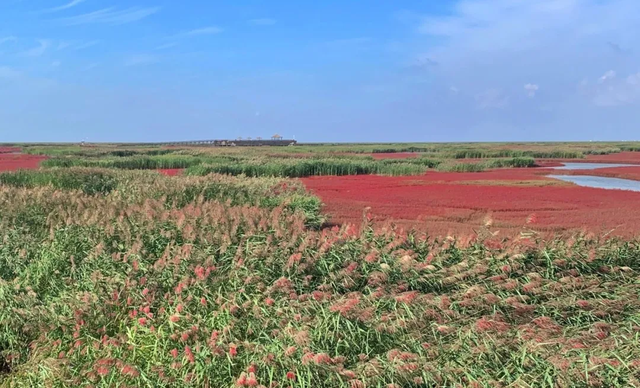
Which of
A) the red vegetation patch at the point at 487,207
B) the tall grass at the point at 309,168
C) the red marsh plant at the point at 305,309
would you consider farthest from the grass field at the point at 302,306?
the tall grass at the point at 309,168

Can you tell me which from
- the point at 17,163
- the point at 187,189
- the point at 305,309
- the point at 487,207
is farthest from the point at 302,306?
the point at 17,163

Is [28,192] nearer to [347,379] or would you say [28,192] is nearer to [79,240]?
[79,240]

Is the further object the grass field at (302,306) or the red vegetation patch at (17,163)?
the red vegetation patch at (17,163)

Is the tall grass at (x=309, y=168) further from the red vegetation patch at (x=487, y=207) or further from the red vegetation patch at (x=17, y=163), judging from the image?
the red vegetation patch at (x=17, y=163)

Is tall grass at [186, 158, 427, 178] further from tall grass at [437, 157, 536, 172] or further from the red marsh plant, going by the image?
the red marsh plant

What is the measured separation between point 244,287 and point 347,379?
1655 mm

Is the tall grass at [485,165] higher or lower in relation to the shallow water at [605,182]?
higher

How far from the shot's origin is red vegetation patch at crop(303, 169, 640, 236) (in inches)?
471

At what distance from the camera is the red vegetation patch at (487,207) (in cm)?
1196

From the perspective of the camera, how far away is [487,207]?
52.1ft

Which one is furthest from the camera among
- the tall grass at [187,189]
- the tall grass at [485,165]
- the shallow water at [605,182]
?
the tall grass at [485,165]

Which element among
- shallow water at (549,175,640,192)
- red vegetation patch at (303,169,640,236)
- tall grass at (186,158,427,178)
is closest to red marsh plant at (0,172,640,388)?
red vegetation patch at (303,169,640,236)

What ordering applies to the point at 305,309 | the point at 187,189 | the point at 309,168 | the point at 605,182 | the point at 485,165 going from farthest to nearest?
the point at 485,165 → the point at 309,168 → the point at 605,182 → the point at 187,189 → the point at 305,309

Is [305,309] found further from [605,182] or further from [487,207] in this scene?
[605,182]
